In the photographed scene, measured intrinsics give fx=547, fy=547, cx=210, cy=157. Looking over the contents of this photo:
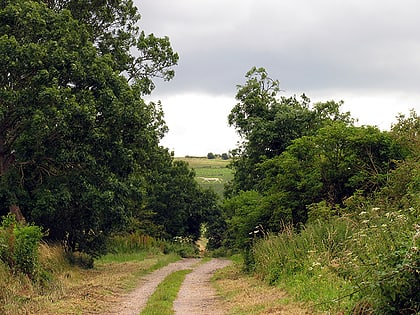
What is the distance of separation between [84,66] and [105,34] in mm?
6812

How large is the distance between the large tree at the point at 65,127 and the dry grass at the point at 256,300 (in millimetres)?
8932

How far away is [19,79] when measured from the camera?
23750mm

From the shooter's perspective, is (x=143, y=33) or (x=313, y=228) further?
(x=143, y=33)

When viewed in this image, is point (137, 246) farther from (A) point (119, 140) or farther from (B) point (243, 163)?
(A) point (119, 140)

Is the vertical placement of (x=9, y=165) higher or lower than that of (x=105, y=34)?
lower

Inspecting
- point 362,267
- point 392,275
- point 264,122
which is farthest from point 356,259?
point 264,122

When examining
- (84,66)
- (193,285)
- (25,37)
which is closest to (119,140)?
(84,66)

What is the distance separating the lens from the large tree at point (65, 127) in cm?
2277

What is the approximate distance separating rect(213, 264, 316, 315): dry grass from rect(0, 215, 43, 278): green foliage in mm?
6345

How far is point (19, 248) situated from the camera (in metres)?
17.5

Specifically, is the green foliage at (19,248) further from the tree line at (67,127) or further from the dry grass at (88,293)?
the tree line at (67,127)

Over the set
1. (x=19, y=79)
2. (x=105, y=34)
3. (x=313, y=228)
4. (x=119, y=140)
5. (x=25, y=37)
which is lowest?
(x=313, y=228)

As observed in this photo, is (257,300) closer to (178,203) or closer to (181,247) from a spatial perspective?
(181,247)

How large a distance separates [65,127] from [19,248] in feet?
23.1
